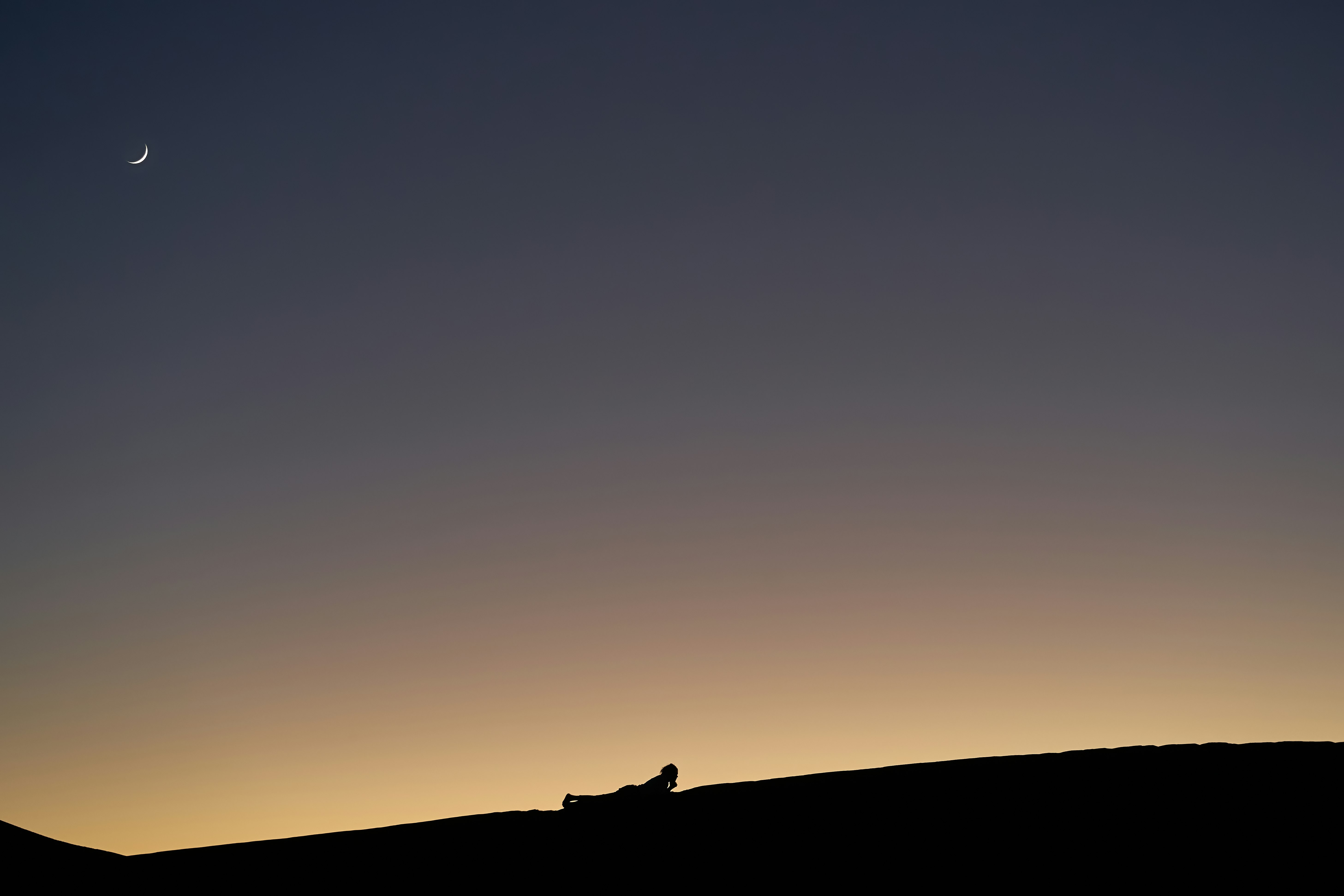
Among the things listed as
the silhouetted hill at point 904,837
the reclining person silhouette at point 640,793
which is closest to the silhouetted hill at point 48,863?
the silhouetted hill at point 904,837

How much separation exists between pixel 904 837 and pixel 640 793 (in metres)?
2.30

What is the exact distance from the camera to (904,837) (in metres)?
6.96

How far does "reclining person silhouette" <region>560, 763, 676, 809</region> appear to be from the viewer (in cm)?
804

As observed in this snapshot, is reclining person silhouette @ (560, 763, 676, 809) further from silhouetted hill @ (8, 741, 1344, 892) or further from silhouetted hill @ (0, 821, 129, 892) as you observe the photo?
silhouetted hill @ (0, 821, 129, 892)

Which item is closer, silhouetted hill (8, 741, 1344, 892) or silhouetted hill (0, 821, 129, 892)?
silhouetted hill (8, 741, 1344, 892)

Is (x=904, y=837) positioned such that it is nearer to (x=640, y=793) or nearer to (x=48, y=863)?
(x=640, y=793)

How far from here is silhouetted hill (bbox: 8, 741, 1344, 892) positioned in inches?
251

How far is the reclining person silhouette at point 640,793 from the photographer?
8.04m

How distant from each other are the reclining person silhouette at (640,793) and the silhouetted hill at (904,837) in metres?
0.11

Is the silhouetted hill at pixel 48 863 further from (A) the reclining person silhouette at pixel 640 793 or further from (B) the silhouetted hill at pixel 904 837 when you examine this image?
(A) the reclining person silhouette at pixel 640 793

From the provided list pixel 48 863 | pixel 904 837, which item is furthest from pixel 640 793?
pixel 48 863

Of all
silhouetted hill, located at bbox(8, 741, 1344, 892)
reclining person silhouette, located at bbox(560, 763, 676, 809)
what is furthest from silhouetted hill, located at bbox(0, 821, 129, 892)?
reclining person silhouette, located at bbox(560, 763, 676, 809)

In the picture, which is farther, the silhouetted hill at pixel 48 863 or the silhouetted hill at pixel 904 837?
the silhouetted hill at pixel 48 863

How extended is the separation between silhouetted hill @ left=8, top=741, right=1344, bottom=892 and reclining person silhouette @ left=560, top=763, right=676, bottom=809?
0.11 m
